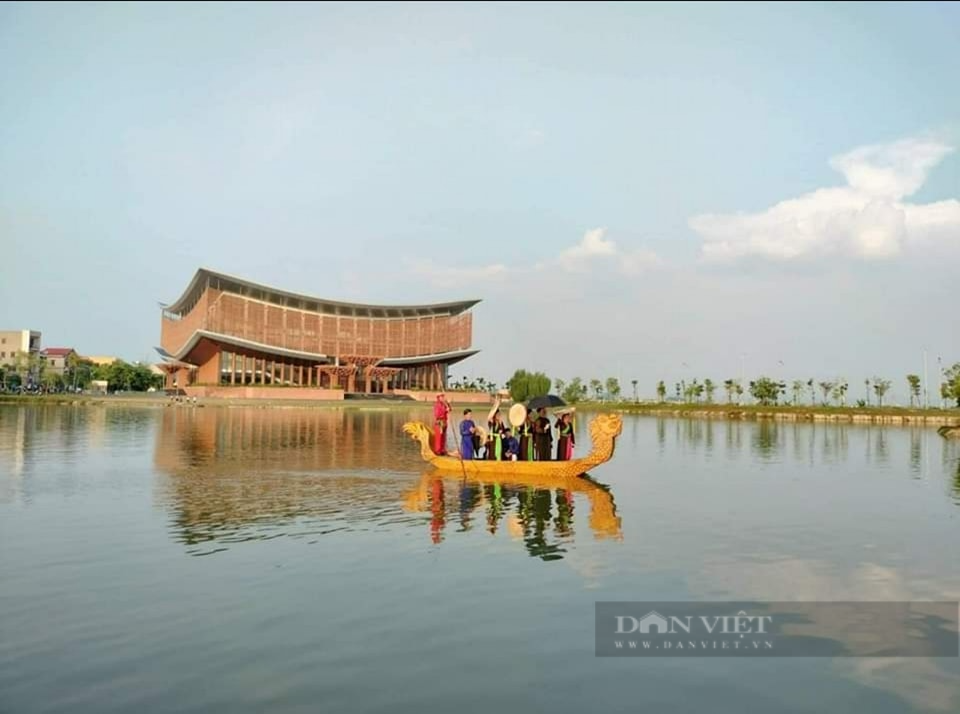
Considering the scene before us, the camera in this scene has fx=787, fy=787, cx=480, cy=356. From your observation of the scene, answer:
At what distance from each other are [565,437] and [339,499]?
6390 mm

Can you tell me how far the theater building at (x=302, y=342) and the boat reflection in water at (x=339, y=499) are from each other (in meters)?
57.2

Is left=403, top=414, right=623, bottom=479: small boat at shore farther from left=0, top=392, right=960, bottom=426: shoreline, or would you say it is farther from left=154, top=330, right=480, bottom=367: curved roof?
left=154, top=330, right=480, bottom=367: curved roof

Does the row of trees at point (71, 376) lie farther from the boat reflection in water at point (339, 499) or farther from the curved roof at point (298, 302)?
the boat reflection in water at point (339, 499)

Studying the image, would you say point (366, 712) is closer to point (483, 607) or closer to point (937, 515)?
point (483, 607)

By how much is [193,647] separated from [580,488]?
11515mm

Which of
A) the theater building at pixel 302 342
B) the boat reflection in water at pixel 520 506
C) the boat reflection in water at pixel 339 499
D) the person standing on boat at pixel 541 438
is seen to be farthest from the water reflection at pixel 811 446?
the theater building at pixel 302 342

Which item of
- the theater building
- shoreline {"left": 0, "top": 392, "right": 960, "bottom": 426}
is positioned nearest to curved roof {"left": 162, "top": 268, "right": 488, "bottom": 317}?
the theater building

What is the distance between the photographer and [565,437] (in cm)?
1873

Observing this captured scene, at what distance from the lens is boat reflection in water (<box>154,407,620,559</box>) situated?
11469mm

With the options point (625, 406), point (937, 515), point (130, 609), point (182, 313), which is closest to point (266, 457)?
point (130, 609)

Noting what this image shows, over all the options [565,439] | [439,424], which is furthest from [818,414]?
[439,424]

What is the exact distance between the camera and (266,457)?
2211 centimetres

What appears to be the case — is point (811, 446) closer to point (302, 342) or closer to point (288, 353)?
point (288, 353)

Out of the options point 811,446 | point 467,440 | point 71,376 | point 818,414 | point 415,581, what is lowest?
point 811,446
